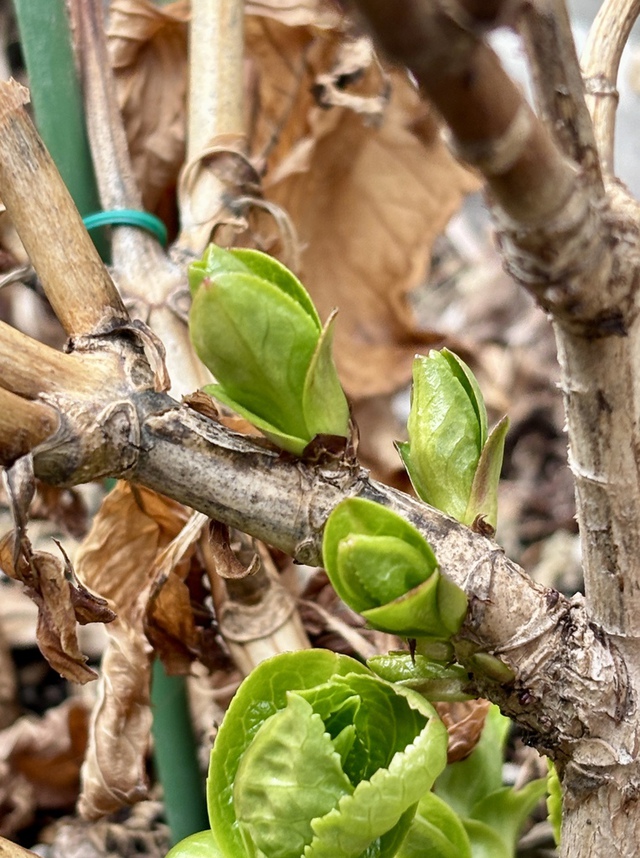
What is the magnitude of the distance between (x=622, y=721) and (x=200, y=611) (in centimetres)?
32

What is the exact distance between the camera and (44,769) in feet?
3.08

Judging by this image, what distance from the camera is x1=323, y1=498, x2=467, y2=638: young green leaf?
34 centimetres

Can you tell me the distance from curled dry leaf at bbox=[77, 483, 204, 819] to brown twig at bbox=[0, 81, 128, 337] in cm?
17

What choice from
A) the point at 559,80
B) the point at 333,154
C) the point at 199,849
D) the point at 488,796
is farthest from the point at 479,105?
the point at 333,154

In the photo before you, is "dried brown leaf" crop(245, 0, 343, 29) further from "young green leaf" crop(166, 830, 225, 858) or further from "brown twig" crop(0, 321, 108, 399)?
"young green leaf" crop(166, 830, 225, 858)

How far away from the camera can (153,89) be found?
33.2 inches

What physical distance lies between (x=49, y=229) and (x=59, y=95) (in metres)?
0.34

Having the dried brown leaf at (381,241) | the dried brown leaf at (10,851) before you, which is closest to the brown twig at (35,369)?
the dried brown leaf at (10,851)

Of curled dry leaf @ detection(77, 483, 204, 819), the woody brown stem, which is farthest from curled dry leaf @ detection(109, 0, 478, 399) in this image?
the woody brown stem

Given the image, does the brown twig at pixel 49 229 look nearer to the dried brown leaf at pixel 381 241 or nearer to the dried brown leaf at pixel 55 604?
the dried brown leaf at pixel 55 604

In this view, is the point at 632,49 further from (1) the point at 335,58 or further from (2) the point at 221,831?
(2) the point at 221,831

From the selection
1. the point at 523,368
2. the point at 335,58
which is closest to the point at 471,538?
the point at 335,58

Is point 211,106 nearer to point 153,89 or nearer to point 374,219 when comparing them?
point 153,89

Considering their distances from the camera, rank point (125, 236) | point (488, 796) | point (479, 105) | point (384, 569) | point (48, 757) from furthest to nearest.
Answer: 1. point (48, 757)
2. point (125, 236)
3. point (488, 796)
4. point (384, 569)
5. point (479, 105)
